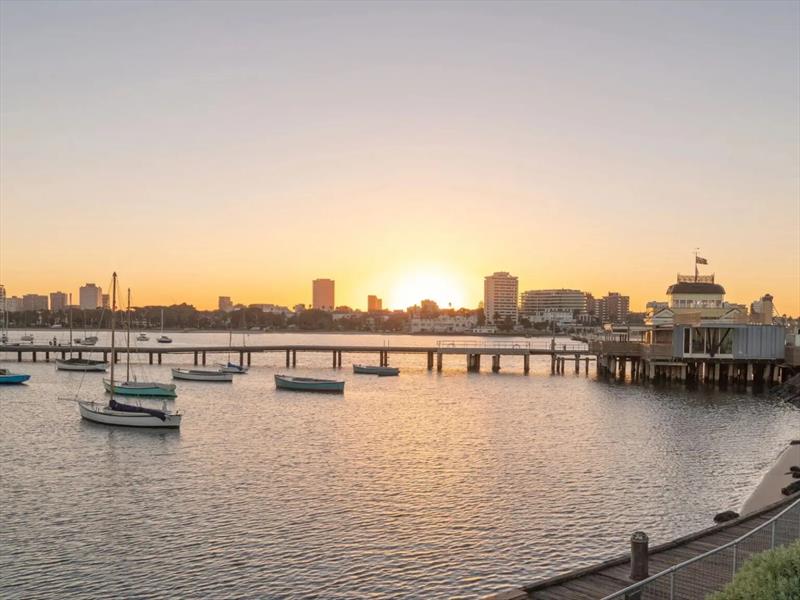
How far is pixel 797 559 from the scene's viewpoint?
34.6ft

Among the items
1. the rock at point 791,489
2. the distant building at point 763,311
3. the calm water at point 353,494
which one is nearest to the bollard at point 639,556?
the calm water at point 353,494

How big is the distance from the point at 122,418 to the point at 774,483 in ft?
142

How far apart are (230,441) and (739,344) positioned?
212 feet

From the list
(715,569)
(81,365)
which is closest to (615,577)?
(715,569)

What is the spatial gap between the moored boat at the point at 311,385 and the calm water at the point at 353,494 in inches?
609

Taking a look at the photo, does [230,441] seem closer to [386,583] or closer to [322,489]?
[322,489]

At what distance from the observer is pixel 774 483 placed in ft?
108

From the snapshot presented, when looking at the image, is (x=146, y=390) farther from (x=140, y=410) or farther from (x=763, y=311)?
(x=763, y=311)

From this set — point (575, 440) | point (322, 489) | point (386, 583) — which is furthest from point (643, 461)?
point (386, 583)

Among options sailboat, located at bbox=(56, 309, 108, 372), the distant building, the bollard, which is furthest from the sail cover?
the distant building

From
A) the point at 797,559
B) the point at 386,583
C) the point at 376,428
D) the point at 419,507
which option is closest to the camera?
the point at 797,559

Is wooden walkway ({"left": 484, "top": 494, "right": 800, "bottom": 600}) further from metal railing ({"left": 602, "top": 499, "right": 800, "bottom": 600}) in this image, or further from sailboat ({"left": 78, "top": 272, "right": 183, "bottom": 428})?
sailboat ({"left": 78, "top": 272, "right": 183, "bottom": 428})

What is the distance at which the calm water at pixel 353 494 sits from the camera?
22.4 m

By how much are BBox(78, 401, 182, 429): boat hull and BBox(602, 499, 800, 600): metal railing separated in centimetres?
4066
